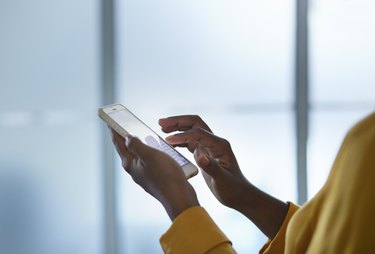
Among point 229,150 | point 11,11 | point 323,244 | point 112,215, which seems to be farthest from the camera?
point 112,215

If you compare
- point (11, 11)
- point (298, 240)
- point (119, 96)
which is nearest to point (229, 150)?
point (298, 240)

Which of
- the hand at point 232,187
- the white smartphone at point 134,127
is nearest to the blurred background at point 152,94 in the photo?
the white smartphone at point 134,127

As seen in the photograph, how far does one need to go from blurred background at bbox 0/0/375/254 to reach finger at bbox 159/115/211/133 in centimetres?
95

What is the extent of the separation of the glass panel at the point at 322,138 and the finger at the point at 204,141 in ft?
3.81

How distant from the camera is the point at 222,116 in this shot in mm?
1816

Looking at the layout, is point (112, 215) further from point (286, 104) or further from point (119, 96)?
point (286, 104)

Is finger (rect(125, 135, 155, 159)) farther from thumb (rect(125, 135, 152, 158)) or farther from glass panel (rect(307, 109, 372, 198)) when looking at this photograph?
glass panel (rect(307, 109, 372, 198))

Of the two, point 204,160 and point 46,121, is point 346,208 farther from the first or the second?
point 46,121

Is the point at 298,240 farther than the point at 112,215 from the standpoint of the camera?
No

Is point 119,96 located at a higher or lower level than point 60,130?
higher

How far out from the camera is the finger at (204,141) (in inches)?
30.2

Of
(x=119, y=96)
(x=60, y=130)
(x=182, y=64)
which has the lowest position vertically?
(x=60, y=130)

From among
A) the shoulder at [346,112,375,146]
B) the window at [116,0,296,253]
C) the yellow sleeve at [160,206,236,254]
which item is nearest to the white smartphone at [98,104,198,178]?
the yellow sleeve at [160,206,236,254]

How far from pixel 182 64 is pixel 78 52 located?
36cm
